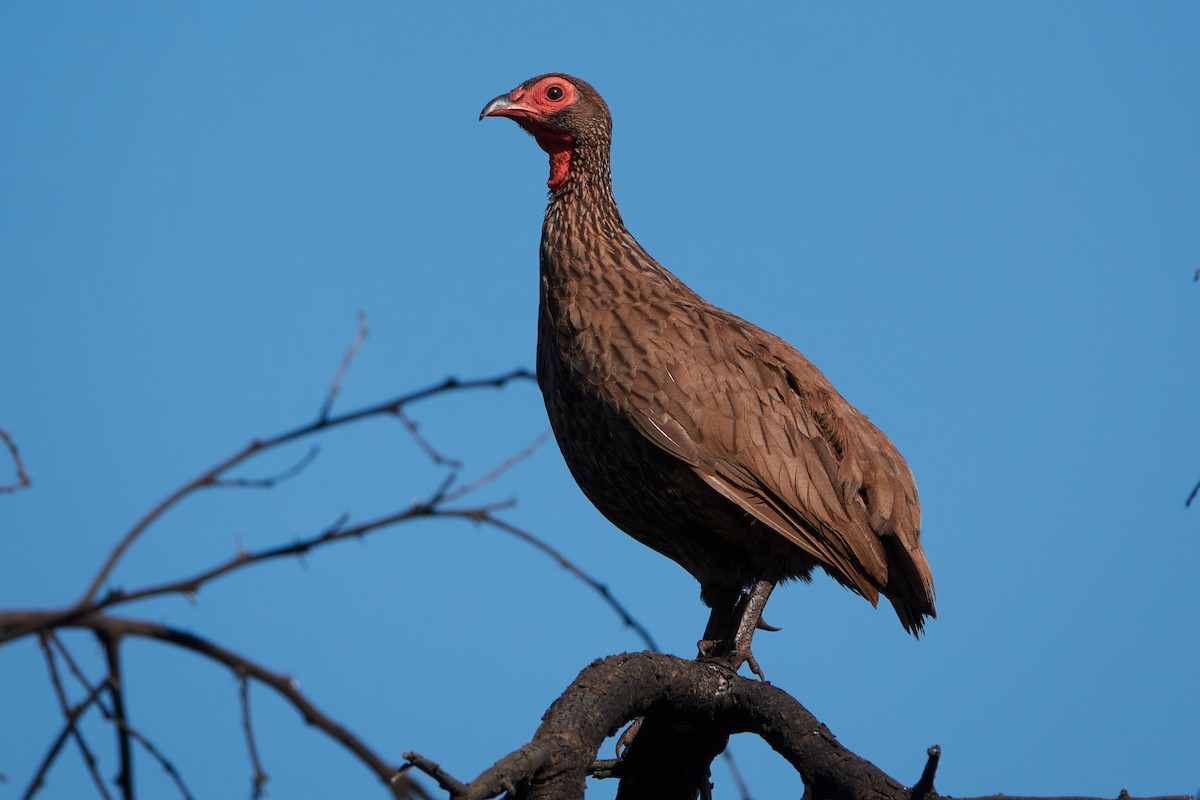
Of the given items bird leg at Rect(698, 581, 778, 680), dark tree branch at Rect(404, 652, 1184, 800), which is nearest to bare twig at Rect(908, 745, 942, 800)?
dark tree branch at Rect(404, 652, 1184, 800)

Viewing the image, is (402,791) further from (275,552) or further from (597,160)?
(597,160)

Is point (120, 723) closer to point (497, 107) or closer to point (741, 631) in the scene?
point (741, 631)

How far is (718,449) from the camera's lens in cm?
576

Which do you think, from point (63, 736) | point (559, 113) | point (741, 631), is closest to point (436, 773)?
point (63, 736)

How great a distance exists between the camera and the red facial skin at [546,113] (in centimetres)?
698

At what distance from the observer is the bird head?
22.9 feet

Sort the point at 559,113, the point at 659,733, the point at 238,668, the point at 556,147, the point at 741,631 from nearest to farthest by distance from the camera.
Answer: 1. the point at 238,668
2. the point at 659,733
3. the point at 741,631
4. the point at 559,113
5. the point at 556,147

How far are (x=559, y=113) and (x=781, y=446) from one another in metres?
2.32

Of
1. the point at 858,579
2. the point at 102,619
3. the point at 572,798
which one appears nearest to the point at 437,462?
the point at 572,798

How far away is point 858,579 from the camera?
5871 mm

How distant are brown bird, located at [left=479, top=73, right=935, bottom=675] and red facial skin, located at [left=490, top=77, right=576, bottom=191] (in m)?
0.74

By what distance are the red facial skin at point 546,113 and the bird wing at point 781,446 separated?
1385 mm

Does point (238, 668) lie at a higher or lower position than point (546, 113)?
lower

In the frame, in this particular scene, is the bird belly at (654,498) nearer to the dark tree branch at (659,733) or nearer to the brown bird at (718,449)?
the brown bird at (718,449)
